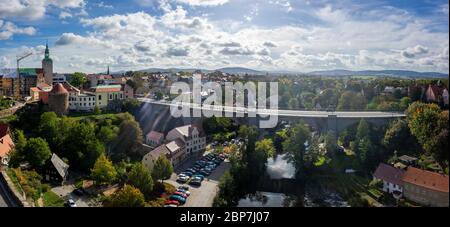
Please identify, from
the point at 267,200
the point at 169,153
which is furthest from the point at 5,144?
the point at 267,200

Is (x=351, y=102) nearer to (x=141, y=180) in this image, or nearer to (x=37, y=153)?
(x=141, y=180)

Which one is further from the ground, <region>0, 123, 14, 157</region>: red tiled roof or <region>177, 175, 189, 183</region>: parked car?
<region>0, 123, 14, 157</region>: red tiled roof

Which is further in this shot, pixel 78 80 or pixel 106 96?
pixel 78 80

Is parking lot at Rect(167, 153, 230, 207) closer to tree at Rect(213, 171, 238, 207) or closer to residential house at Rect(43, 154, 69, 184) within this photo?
tree at Rect(213, 171, 238, 207)

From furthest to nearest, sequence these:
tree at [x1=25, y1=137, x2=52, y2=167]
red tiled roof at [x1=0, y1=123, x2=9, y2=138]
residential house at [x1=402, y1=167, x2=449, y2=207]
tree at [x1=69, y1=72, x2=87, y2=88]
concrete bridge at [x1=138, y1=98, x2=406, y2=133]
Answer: tree at [x1=69, y1=72, x2=87, y2=88] → concrete bridge at [x1=138, y1=98, x2=406, y2=133] → red tiled roof at [x1=0, y1=123, x2=9, y2=138] → tree at [x1=25, y1=137, x2=52, y2=167] → residential house at [x1=402, y1=167, x2=449, y2=207]

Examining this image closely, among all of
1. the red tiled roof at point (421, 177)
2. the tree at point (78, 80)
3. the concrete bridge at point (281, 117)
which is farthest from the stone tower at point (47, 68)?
the red tiled roof at point (421, 177)

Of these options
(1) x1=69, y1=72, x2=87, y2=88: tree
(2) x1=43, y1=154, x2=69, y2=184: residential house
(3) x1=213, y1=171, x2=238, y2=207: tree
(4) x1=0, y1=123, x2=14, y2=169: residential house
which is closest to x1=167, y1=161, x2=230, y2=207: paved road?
(3) x1=213, y1=171, x2=238, y2=207: tree
